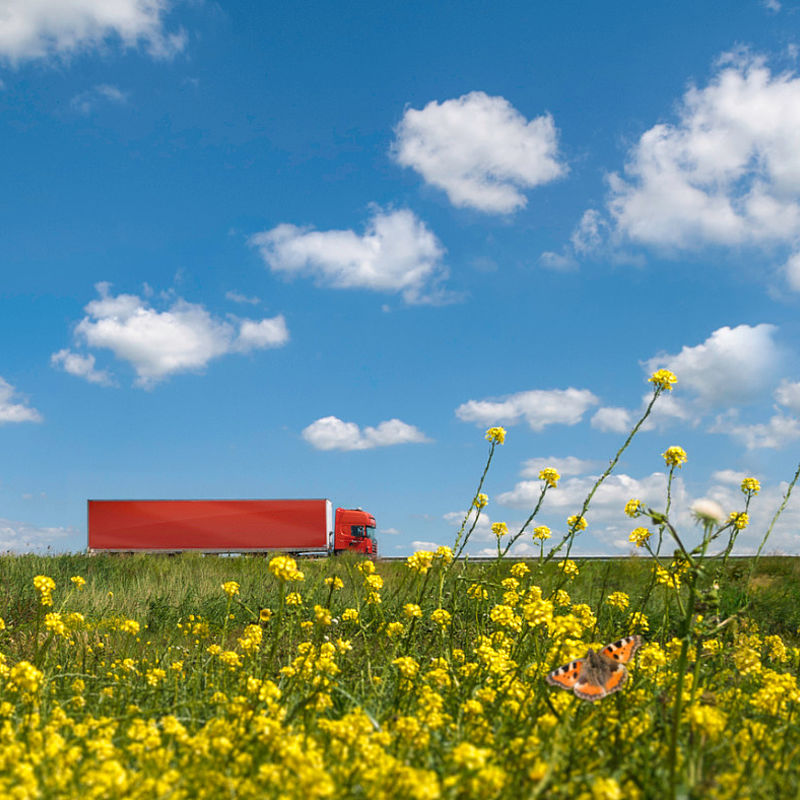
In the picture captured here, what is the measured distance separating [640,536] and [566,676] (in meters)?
2.24

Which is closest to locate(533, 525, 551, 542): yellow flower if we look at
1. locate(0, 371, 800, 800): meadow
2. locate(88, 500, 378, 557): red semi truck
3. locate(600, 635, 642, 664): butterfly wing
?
locate(0, 371, 800, 800): meadow

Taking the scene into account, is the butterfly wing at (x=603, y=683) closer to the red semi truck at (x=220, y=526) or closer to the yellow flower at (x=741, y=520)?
the yellow flower at (x=741, y=520)

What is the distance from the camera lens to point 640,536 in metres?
5.61

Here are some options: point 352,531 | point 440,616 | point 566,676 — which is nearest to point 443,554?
point 440,616

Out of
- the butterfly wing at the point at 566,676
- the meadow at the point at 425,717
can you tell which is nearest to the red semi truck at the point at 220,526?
the meadow at the point at 425,717

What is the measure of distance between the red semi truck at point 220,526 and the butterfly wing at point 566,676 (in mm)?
34839

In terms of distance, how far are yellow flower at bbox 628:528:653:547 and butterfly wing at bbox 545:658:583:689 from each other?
6.71ft

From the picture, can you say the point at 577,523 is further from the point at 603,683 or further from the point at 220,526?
the point at 220,526

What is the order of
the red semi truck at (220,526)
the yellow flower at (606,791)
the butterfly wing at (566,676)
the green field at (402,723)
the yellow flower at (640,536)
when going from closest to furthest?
the yellow flower at (606,791) < the green field at (402,723) < the butterfly wing at (566,676) < the yellow flower at (640,536) < the red semi truck at (220,526)

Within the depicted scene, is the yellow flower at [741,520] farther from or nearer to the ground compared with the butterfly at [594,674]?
farther from the ground

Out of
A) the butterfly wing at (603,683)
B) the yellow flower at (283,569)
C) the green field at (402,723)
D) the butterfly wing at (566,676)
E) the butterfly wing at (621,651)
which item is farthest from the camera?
the yellow flower at (283,569)

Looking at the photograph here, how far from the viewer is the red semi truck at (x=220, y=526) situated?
38.2m

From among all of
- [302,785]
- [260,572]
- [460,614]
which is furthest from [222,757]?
[260,572]

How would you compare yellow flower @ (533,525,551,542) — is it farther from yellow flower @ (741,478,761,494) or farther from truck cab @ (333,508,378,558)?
truck cab @ (333,508,378,558)
